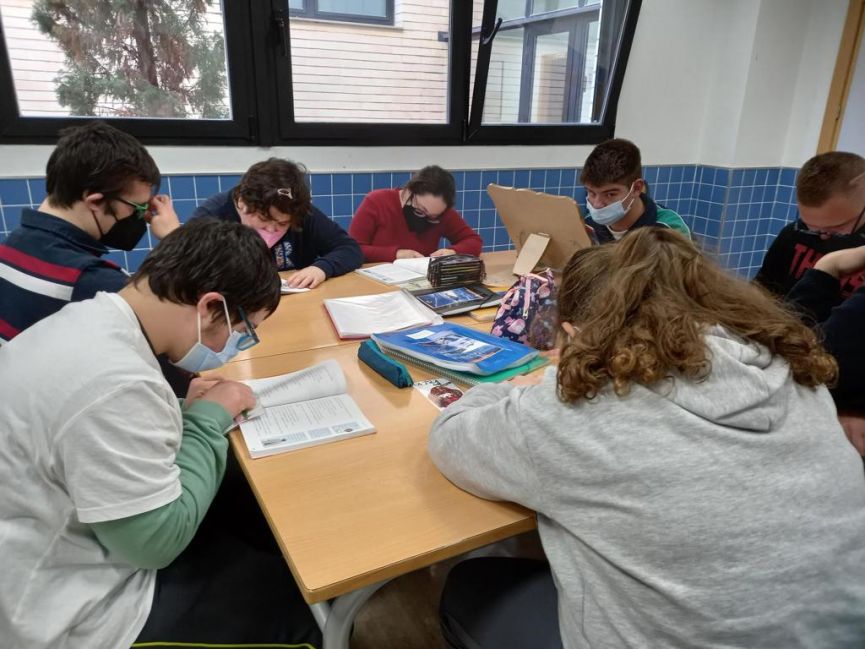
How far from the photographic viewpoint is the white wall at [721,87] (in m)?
3.55

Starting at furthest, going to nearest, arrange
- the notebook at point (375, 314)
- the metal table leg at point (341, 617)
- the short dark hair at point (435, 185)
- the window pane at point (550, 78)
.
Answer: the window pane at point (550, 78), the short dark hair at point (435, 185), the notebook at point (375, 314), the metal table leg at point (341, 617)

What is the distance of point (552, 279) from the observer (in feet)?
5.38

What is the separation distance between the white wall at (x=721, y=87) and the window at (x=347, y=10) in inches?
28.0

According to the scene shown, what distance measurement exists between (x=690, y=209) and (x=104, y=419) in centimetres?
413

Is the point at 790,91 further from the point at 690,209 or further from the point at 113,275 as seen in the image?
the point at 113,275

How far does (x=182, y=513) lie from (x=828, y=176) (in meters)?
1.75

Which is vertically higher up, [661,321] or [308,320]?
[661,321]

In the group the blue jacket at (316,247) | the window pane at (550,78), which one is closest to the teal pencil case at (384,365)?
the blue jacket at (316,247)

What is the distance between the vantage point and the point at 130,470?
808 mm

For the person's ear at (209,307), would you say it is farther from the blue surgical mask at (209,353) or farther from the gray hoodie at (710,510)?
the gray hoodie at (710,510)

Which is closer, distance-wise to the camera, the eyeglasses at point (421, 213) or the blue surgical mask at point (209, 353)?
the blue surgical mask at point (209, 353)

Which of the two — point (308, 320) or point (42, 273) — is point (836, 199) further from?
point (42, 273)

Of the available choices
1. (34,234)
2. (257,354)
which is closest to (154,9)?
(34,234)

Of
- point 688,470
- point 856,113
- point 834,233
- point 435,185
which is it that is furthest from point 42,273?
point 856,113
